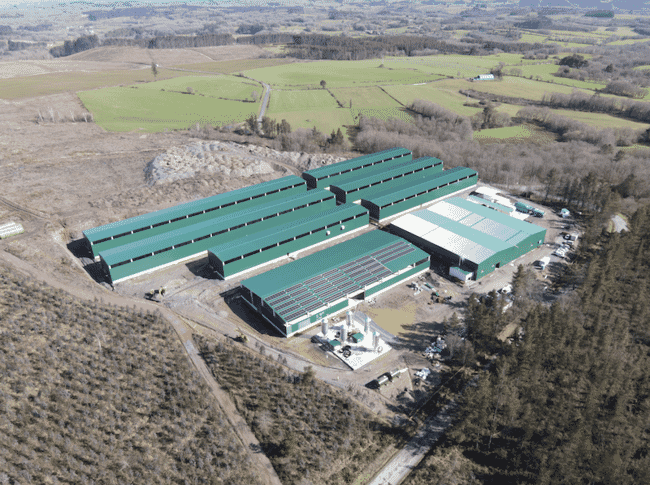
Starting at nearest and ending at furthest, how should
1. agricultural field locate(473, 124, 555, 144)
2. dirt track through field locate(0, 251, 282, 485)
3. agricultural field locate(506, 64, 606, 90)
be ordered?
dirt track through field locate(0, 251, 282, 485), agricultural field locate(473, 124, 555, 144), agricultural field locate(506, 64, 606, 90)

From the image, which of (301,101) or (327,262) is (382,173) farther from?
(301,101)

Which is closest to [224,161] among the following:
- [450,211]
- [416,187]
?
[416,187]

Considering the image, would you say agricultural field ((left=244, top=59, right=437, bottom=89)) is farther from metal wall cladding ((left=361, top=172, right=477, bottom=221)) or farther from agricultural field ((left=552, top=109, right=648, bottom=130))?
metal wall cladding ((left=361, top=172, right=477, bottom=221))

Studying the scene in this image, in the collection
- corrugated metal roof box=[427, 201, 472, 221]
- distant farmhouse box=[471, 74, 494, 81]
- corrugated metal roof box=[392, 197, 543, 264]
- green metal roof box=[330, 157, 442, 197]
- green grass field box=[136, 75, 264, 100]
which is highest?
distant farmhouse box=[471, 74, 494, 81]

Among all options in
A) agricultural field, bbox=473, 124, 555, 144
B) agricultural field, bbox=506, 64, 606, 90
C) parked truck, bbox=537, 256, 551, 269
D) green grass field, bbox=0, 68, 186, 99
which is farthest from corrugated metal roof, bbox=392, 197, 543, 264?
green grass field, bbox=0, 68, 186, 99

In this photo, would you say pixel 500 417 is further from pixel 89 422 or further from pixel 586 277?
pixel 89 422

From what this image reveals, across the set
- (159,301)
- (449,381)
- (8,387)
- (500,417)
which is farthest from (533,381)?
(8,387)

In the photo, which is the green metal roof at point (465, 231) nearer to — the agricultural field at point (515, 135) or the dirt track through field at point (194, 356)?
the dirt track through field at point (194, 356)

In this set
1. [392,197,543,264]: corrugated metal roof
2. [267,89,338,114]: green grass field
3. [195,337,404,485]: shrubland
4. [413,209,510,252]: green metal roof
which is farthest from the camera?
[267,89,338,114]: green grass field
